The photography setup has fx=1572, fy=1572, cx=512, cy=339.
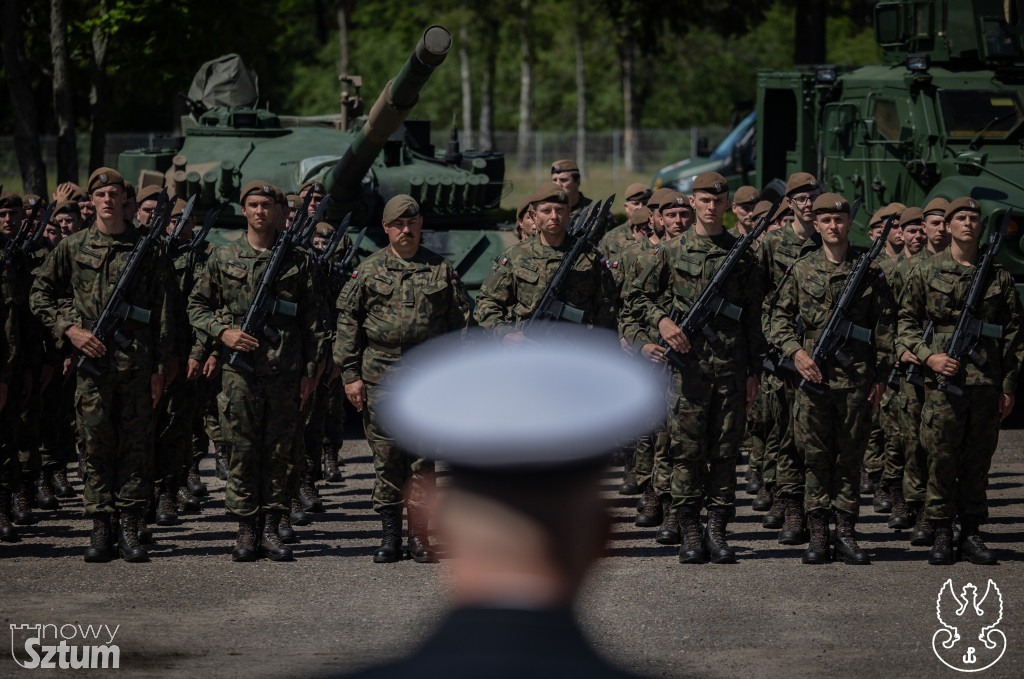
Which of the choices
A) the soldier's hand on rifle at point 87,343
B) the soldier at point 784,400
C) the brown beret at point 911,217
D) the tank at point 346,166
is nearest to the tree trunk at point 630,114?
the tank at point 346,166

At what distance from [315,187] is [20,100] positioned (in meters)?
9.95

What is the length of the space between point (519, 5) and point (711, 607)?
36.7 m

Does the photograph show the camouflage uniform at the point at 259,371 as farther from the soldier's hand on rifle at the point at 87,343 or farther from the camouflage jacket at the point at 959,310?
the camouflage jacket at the point at 959,310

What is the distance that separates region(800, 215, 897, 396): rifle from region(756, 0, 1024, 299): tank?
450 centimetres

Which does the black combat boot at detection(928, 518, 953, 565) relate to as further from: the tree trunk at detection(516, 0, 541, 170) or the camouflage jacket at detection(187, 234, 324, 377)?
the tree trunk at detection(516, 0, 541, 170)

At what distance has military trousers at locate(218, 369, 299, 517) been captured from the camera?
27.4 ft

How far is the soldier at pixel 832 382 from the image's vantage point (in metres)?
8.27

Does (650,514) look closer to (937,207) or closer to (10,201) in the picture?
(937,207)

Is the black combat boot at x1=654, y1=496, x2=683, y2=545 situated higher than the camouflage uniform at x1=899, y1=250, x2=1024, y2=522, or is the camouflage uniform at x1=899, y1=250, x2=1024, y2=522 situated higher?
the camouflage uniform at x1=899, y1=250, x2=1024, y2=522

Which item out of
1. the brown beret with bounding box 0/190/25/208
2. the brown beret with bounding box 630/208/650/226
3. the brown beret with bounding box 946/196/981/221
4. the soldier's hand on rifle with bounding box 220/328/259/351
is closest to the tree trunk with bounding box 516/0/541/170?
the brown beret with bounding box 630/208/650/226

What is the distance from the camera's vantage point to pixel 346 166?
12242 mm

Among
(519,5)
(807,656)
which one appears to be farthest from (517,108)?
(807,656)

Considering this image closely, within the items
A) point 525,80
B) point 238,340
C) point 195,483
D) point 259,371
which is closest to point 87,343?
point 238,340

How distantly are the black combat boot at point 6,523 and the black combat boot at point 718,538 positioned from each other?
12.8ft
